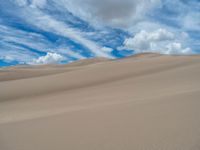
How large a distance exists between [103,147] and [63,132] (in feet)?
3.53

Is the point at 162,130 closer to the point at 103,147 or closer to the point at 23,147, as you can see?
the point at 103,147

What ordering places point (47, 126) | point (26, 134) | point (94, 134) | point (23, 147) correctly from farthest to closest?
point (47, 126) < point (26, 134) < point (94, 134) < point (23, 147)

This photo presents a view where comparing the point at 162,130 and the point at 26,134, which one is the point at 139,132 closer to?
Result: the point at 162,130

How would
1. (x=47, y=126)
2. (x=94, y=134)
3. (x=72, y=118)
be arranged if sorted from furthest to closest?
(x=72, y=118) → (x=47, y=126) → (x=94, y=134)

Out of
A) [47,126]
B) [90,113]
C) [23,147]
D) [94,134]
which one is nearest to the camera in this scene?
[23,147]

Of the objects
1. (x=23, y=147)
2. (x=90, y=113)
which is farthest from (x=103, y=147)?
(x=90, y=113)

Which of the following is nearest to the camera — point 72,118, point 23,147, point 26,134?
point 23,147

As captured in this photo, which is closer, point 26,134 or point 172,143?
point 172,143

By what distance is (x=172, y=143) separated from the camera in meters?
2.81

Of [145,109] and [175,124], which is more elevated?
[145,109]

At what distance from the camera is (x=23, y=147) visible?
315 centimetres

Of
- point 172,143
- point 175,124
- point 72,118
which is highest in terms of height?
point 72,118

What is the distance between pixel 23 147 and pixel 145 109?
2914 millimetres

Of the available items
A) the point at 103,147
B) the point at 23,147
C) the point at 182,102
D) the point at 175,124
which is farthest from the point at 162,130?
the point at 23,147
